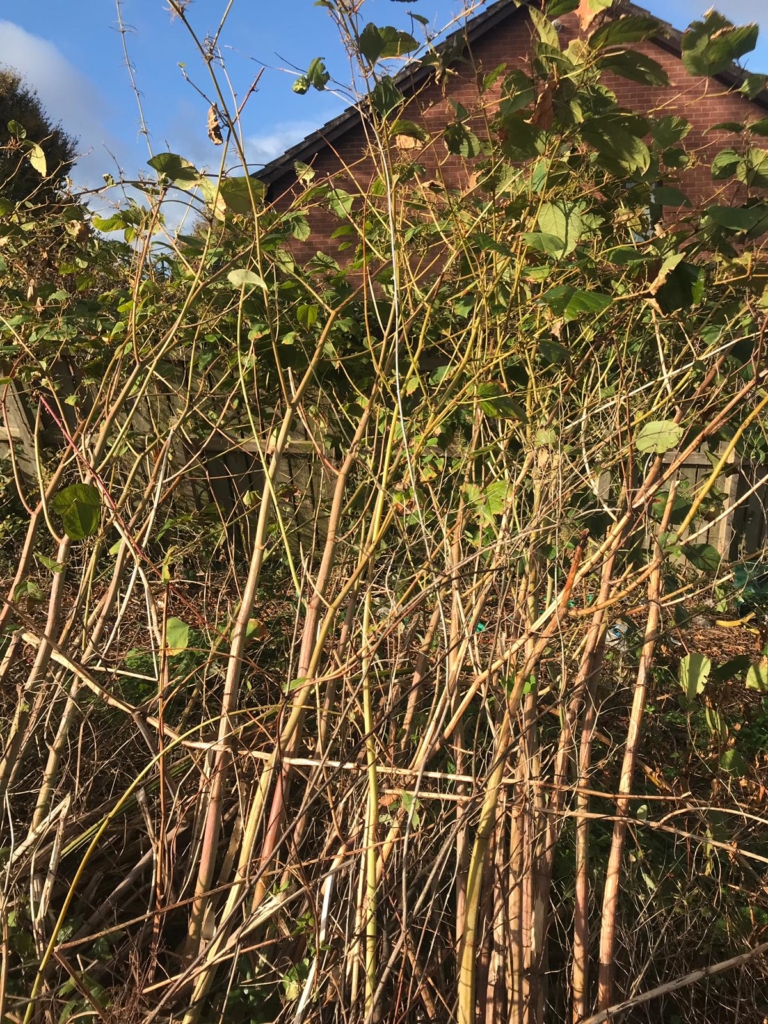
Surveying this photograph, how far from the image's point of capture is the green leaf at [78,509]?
1.16 metres

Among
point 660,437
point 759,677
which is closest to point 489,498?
point 660,437

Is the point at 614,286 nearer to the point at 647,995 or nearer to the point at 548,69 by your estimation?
the point at 548,69

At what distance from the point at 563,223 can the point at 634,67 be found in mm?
264

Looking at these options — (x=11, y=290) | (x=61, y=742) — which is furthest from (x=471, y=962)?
(x=11, y=290)

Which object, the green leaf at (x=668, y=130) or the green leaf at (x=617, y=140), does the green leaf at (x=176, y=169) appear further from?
the green leaf at (x=668, y=130)

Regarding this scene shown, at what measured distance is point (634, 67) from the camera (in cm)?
121

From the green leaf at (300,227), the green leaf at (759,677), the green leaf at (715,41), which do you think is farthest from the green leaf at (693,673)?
the green leaf at (300,227)

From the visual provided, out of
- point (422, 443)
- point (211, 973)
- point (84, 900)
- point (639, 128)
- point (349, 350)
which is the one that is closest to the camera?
point (639, 128)

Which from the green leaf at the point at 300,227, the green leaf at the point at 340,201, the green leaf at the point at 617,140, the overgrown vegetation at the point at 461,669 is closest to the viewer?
the green leaf at the point at 617,140

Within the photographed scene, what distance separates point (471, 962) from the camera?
4.56 ft

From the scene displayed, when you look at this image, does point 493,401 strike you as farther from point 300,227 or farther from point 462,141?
point 300,227

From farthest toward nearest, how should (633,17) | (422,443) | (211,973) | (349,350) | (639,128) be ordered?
(349,350)
(422,443)
(211,973)
(639,128)
(633,17)

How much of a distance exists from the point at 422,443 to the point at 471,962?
40.4 inches

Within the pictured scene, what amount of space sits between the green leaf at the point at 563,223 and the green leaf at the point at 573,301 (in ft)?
0.23
